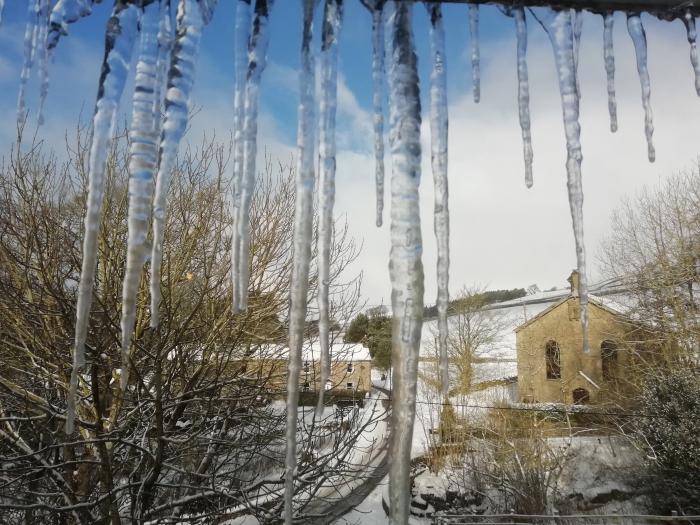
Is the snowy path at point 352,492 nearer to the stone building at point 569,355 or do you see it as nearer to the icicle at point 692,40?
the icicle at point 692,40

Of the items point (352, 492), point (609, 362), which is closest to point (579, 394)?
point (609, 362)

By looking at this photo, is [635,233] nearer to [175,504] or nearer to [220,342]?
[220,342]

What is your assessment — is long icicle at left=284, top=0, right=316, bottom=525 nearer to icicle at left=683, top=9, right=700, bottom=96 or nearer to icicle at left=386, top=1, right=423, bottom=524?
icicle at left=386, top=1, right=423, bottom=524

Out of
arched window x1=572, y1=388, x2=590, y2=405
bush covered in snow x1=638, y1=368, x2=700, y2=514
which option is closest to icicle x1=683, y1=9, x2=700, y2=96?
bush covered in snow x1=638, y1=368, x2=700, y2=514

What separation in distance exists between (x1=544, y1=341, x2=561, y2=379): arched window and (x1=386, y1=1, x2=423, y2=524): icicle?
20572mm

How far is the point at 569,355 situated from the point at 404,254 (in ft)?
67.3

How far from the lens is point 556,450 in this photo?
13.2 meters

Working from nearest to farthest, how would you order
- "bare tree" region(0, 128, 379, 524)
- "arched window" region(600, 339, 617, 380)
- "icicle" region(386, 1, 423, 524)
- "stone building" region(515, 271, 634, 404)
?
1. "icicle" region(386, 1, 423, 524)
2. "bare tree" region(0, 128, 379, 524)
3. "arched window" region(600, 339, 617, 380)
4. "stone building" region(515, 271, 634, 404)

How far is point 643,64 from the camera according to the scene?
1404 mm

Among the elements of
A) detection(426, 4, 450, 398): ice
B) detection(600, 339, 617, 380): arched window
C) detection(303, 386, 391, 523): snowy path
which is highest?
detection(426, 4, 450, 398): ice

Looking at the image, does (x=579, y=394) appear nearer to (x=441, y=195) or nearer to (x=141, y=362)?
(x=141, y=362)

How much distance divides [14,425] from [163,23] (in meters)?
7.60

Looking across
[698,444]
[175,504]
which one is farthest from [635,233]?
[175,504]

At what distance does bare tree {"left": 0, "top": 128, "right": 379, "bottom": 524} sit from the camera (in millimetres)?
5684
